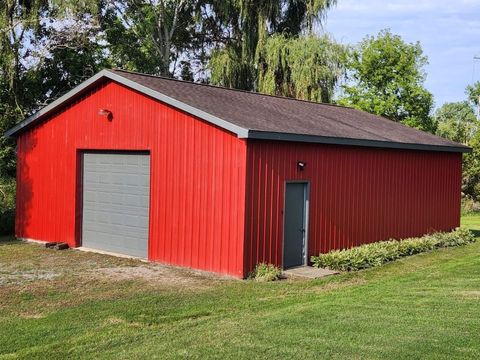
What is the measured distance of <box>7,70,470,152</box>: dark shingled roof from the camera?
11250mm

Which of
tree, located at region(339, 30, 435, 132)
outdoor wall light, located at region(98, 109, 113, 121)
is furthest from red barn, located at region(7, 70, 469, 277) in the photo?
tree, located at region(339, 30, 435, 132)

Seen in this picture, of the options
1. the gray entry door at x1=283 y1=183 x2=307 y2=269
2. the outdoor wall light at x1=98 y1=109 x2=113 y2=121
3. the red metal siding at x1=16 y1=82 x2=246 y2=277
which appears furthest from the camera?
the outdoor wall light at x1=98 y1=109 x2=113 y2=121

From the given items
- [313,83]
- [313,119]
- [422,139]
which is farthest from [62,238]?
[313,83]

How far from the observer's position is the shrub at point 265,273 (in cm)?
1053

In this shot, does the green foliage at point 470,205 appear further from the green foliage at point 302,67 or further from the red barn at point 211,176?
the red barn at point 211,176

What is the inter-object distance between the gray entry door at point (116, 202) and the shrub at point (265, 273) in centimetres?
299

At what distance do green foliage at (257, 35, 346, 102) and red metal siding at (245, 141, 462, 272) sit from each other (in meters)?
9.47

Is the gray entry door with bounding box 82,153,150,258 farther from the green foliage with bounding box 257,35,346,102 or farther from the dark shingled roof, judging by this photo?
the green foliage with bounding box 257,35,346,102

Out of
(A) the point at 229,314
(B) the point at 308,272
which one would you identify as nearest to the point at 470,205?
(B) the point at 308,272

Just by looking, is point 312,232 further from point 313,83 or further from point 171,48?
point 171,48

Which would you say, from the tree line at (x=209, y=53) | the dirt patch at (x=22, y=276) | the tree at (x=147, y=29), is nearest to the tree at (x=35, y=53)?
the tree line at (x=209, y=53)

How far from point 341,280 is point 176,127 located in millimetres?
4408

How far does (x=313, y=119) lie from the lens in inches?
557

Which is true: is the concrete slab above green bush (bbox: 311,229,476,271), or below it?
below
